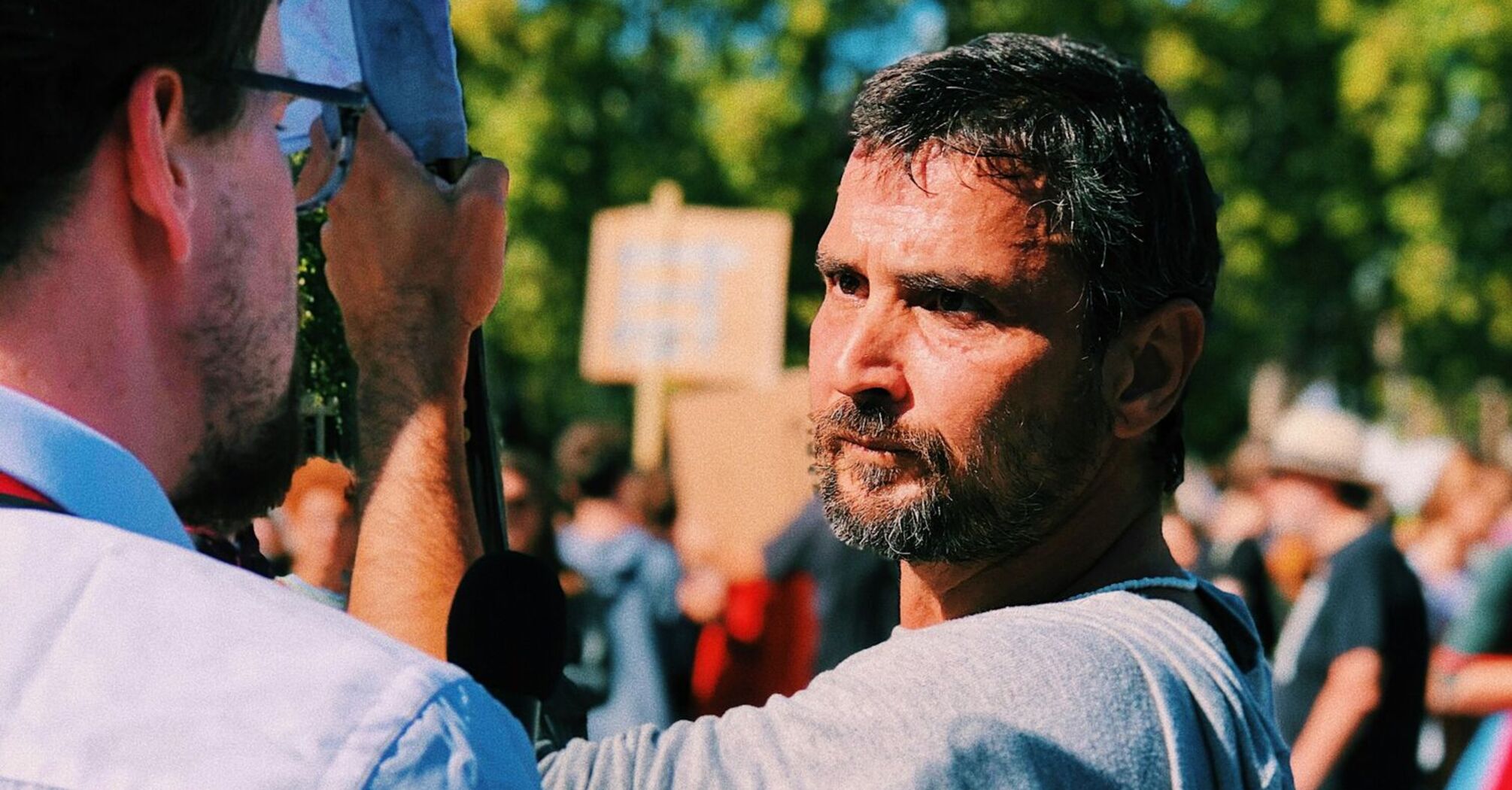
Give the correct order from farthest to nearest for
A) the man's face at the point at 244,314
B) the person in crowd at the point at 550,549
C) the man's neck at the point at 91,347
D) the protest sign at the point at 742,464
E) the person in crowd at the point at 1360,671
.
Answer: the protest sign at the point at 742,464, the person in crowd at the point at 1360,671, the person in crowd at the point at 550,549, the man's face at the point at 244,314, the man's neck at the point at 91,347

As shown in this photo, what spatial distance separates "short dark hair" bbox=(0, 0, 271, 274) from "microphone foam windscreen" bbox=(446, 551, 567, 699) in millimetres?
490

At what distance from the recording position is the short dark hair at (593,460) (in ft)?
22.1

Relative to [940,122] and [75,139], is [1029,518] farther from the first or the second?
[75,139]

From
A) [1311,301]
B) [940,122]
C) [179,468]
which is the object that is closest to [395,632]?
[179,468]

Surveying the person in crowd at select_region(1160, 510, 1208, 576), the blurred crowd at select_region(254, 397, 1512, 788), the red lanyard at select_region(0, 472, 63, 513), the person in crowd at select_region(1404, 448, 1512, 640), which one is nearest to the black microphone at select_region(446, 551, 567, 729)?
the red lanyard at select_region(0, 472, 63, 513)

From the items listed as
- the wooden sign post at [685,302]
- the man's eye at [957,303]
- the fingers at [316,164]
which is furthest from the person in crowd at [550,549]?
the wooden sign post at [685,302]

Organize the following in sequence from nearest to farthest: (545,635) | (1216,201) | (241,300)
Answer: (241,300), (545,635), (1216,201)

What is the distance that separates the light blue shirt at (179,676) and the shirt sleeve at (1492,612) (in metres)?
4.77

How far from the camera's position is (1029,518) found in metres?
1.69

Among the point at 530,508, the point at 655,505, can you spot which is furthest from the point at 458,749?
the point at 655,505

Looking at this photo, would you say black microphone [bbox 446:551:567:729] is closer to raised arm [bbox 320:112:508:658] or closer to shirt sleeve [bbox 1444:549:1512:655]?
raised arm [bbox 320:112:508:658]

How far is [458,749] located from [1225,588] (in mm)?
3527

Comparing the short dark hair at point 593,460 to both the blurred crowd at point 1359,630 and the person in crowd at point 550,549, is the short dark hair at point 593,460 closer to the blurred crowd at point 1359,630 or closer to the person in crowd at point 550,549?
the person in crowd at point 550,549

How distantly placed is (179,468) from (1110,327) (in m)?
0.95
